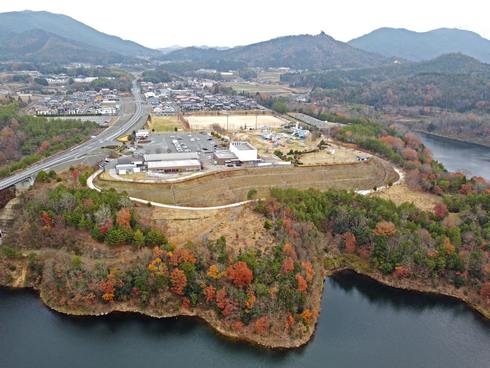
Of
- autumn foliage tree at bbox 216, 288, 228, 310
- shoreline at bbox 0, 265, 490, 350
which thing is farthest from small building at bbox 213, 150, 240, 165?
autumn foliage tree at bbox 216, 288, 228, 310

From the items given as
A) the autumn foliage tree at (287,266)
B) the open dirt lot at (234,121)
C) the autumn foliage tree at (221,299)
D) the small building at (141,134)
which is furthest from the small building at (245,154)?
the open dirt lot at (234,121)

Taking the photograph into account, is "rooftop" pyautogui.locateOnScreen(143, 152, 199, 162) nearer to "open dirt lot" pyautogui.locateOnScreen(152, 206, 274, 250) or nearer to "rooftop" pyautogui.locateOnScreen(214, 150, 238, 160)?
"rooftop" pyautogui.locateOnScreen(214, 150, 238, 160)

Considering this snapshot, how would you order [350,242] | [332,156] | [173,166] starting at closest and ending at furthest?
1. [350,242]
2. [173,166]
3. [332,156]

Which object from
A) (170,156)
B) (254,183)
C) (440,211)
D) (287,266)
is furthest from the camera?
(170,156)

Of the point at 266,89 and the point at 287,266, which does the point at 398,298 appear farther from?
the point at 266,89

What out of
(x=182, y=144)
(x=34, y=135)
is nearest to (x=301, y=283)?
(x=182, y=144)

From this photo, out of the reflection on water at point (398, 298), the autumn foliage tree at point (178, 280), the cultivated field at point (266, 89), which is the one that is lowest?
the reflection on water at point (398, 298)

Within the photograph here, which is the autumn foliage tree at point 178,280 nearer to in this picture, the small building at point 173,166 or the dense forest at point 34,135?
the small building at point 173,166
